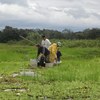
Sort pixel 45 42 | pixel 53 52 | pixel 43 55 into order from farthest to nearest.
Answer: pixel 45 42 → pixel 53 52 → pixel 43 55

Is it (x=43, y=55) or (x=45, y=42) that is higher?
(x=45, y=42)

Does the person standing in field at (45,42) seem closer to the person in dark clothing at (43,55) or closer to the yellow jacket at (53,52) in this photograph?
the yellow jacket at (53,52)

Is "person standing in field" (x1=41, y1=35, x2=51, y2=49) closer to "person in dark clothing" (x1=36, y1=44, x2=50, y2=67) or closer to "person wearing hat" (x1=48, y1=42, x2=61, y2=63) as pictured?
"person wearing hat" (x1=48, y1=42, x2=61, y2=63)

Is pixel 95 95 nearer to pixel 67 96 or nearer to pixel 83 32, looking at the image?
pixel 67 96

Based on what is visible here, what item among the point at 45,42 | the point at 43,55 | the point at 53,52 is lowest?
the point at 43,55

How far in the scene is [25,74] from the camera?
13.6 meters

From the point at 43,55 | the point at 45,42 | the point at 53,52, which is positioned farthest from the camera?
the point at 45,42

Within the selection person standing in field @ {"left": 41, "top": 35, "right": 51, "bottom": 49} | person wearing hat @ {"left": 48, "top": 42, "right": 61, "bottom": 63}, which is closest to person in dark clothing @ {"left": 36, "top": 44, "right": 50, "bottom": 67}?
person wearing hat @ {"left": 48, "top": 42, "right": 61, "bottom": 63}

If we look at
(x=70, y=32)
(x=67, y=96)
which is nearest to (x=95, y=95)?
(x=67, y=96)

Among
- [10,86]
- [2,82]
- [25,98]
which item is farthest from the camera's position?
[2,82]

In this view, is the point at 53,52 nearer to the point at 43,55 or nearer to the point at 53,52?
the point at 53,52

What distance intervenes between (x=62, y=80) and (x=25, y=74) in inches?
73.0

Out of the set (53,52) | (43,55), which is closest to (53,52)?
(53,52)

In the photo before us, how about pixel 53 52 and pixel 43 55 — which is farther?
pixel 53 52
